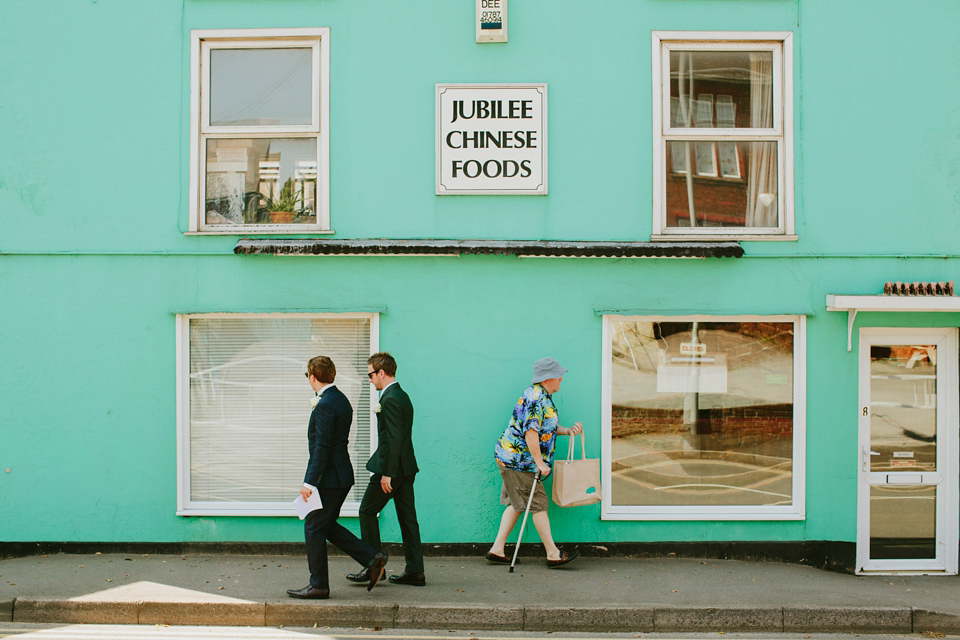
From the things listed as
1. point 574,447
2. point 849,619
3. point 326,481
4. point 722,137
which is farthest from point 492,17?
point 849,619

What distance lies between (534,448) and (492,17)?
4.04 metres

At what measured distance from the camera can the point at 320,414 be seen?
6.18 metres

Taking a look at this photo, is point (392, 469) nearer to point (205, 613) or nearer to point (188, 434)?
point (205, 613)

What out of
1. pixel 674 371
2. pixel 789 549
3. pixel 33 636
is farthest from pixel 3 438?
pixel 789 549

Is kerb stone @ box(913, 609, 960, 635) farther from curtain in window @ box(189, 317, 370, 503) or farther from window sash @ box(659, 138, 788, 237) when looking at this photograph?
curtain in window @ box(189, 317, 370, 503)

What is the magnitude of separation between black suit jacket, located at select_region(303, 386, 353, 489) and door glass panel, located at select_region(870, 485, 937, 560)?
202 inches

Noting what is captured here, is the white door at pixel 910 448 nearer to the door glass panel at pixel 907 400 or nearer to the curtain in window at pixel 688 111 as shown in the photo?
the door glass panel at pixel 907 400

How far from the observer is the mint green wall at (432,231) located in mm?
7738

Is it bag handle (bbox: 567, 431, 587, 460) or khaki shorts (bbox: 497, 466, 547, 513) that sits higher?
bag handle (bbox: 567, 431, 587, 460)

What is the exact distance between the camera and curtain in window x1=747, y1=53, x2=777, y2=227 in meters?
7.96


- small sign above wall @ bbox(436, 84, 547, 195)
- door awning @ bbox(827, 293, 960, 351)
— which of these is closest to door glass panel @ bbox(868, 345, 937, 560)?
door awning @ bbox(827, 293, 960, 351)

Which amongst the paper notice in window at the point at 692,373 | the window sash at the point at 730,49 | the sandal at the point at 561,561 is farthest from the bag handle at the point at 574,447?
the window sash at the point at 730,49

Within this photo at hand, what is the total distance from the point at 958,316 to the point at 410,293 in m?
5.23

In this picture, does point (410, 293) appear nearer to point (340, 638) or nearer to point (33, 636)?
point (340, 638)
